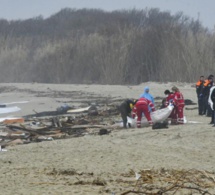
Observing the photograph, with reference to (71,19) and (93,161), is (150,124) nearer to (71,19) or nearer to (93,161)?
(93,161)

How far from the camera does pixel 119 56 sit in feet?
210

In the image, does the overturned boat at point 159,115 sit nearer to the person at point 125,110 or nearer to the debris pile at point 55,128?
the person at point 125,110

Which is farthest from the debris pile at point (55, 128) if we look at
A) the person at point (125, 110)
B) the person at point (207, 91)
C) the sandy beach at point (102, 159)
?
the person at point (207, 91)

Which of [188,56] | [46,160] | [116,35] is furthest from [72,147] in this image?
[116,35]

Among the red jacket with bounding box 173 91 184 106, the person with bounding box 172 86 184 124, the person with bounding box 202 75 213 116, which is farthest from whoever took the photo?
the person with bounding box 202 75 213 116

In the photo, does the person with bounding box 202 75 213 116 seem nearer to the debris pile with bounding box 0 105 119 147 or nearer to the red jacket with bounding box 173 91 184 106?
the red jacket with bounding box 173 91 184 106

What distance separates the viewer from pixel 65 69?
7762 centimetres

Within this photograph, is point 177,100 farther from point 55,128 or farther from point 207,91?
point 55,128

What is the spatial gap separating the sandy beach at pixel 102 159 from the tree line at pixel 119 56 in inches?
1361

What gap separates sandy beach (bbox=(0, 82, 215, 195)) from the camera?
10.4 m

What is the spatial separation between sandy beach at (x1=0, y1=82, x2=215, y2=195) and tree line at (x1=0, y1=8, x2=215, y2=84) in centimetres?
3456

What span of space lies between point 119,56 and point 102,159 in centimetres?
5030

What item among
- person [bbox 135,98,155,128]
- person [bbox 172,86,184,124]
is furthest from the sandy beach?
person [bbox 135,98,155,128]

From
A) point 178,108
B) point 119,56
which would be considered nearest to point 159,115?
point 178,108
